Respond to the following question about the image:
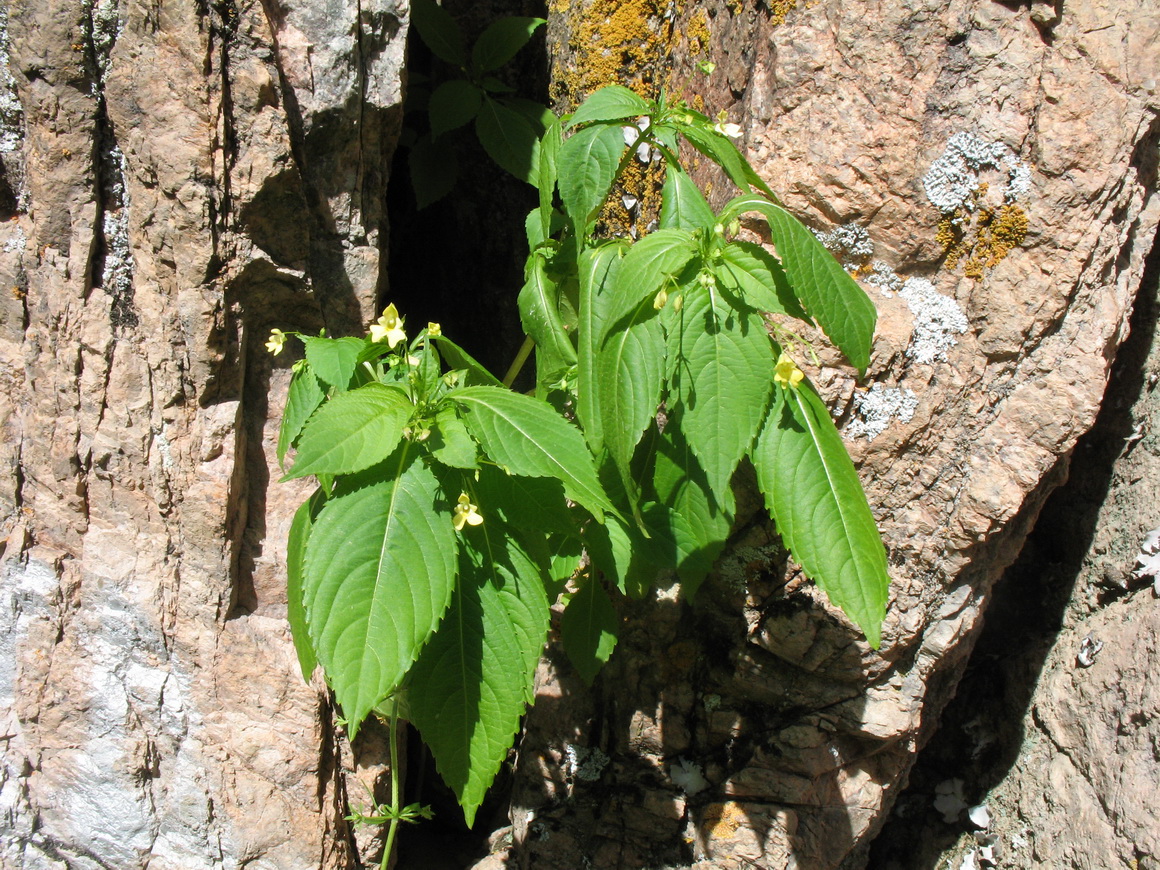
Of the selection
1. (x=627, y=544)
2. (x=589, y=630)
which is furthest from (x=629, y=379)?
(x=589, y=630)

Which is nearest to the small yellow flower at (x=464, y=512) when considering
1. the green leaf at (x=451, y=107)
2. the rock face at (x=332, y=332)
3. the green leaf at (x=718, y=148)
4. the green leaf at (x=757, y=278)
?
the green leaf at (x=757, y=278)

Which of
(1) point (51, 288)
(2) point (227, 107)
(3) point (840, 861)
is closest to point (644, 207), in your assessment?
(2) point (227, 107)

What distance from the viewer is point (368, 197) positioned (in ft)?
7.37

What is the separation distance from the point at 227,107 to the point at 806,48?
138cm

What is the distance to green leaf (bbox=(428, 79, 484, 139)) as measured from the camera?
239cm

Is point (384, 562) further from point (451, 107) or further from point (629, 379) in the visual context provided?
point (451, 107)

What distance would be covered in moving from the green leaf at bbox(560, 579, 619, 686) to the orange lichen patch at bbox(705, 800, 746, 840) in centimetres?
67

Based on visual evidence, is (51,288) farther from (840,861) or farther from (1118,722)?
(1118,722)

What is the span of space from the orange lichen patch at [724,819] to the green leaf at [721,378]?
1.31m

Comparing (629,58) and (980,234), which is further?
(629,58)

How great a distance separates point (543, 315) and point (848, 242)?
0.82 m

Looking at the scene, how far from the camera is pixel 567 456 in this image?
1.42 metres

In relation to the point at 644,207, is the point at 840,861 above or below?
below

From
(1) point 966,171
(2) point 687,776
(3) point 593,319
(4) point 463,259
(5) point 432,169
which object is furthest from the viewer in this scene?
(4) point 463,259
